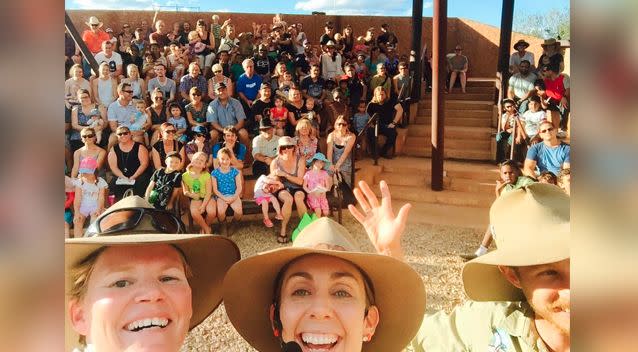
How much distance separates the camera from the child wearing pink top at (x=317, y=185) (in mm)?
5320

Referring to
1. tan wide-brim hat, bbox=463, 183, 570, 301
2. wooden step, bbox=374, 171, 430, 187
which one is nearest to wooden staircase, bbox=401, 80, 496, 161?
wooden step, bbox=374, 171, 430, 187

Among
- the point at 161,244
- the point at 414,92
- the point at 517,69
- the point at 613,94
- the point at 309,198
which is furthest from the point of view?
the point at 414,92

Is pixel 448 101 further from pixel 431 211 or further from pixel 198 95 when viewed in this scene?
pixel 198 95

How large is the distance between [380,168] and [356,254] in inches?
234

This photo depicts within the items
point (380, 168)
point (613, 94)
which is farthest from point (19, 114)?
point (380, 168)

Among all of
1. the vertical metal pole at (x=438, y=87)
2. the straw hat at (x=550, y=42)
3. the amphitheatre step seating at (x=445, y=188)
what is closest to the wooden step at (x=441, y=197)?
the amphitheatre step seating at (x=445, y=188)

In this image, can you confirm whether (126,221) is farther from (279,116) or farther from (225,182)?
(279,116)

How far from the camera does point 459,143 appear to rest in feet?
25.5

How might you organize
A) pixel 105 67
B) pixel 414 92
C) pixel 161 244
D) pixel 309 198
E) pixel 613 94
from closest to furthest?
pixel 613 94
pixel 161 244
pixel 309 198
pixel 105 67
pixel 414 92

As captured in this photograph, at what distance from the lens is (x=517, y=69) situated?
8.25m

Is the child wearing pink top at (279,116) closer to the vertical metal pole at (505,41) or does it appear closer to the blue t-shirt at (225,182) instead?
the blue t-shirt at (225,182)

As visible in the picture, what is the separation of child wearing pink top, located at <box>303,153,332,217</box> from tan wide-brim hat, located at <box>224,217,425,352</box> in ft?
12.6

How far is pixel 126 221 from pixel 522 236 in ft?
3.25

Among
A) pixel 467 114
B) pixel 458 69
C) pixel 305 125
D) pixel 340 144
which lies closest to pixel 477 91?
pixel 458 69
